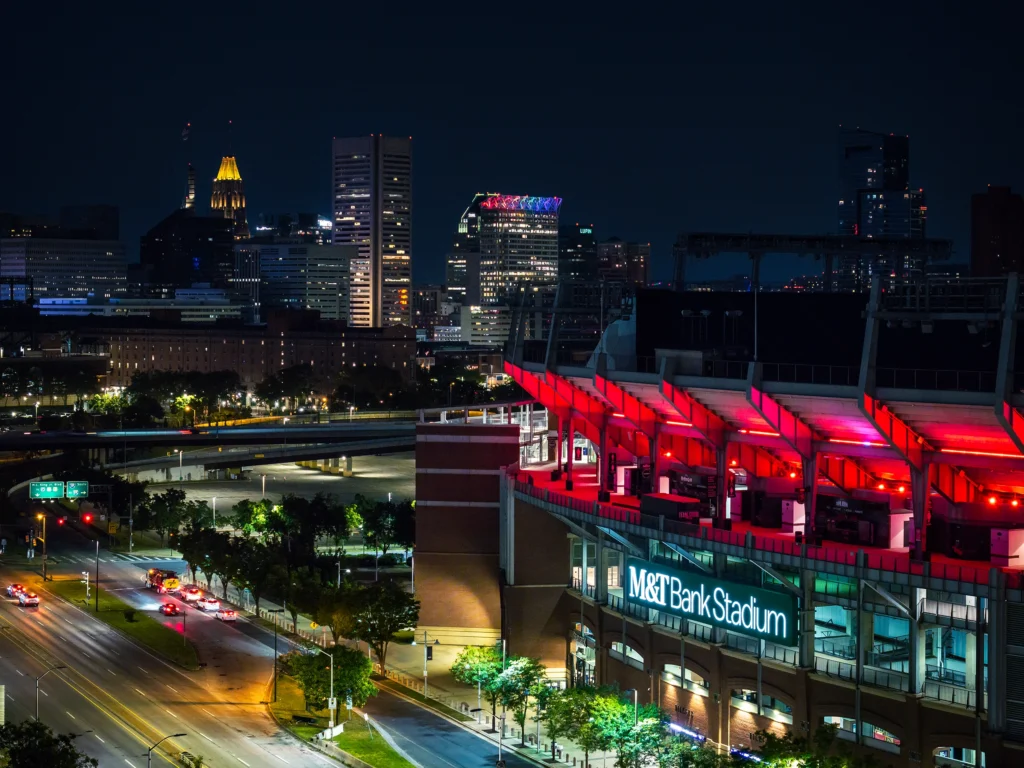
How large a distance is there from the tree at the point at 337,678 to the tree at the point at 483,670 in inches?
203

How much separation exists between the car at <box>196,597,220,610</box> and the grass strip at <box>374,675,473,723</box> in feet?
86.6

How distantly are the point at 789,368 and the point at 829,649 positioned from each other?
19.5 m

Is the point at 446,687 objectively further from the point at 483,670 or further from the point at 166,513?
the point at 166,513

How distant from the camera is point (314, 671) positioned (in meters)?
88.0

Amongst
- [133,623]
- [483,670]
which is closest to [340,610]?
[483,670]

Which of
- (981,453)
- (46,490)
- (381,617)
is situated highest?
(981,453)

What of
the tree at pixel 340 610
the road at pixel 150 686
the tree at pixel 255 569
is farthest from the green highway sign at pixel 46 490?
the tree at pixel 340 610

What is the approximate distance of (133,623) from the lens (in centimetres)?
11419

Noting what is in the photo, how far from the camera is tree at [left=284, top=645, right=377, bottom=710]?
87688mm

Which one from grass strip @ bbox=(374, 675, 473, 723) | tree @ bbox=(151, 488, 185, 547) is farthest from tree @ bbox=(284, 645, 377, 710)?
tree @ bbox=(151, 488, 185, 547)

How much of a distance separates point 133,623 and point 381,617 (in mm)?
24855

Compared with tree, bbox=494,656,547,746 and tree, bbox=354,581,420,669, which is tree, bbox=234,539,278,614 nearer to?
tree, bbox=354,581,420,669

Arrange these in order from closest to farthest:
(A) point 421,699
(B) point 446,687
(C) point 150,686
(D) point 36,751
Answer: (D) point 36,751
(A) point 421,699
(C) point 150,686
(B) point 446,687

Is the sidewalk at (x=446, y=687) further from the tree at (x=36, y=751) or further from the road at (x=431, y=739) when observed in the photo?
the tree at (x=36, y=751)
